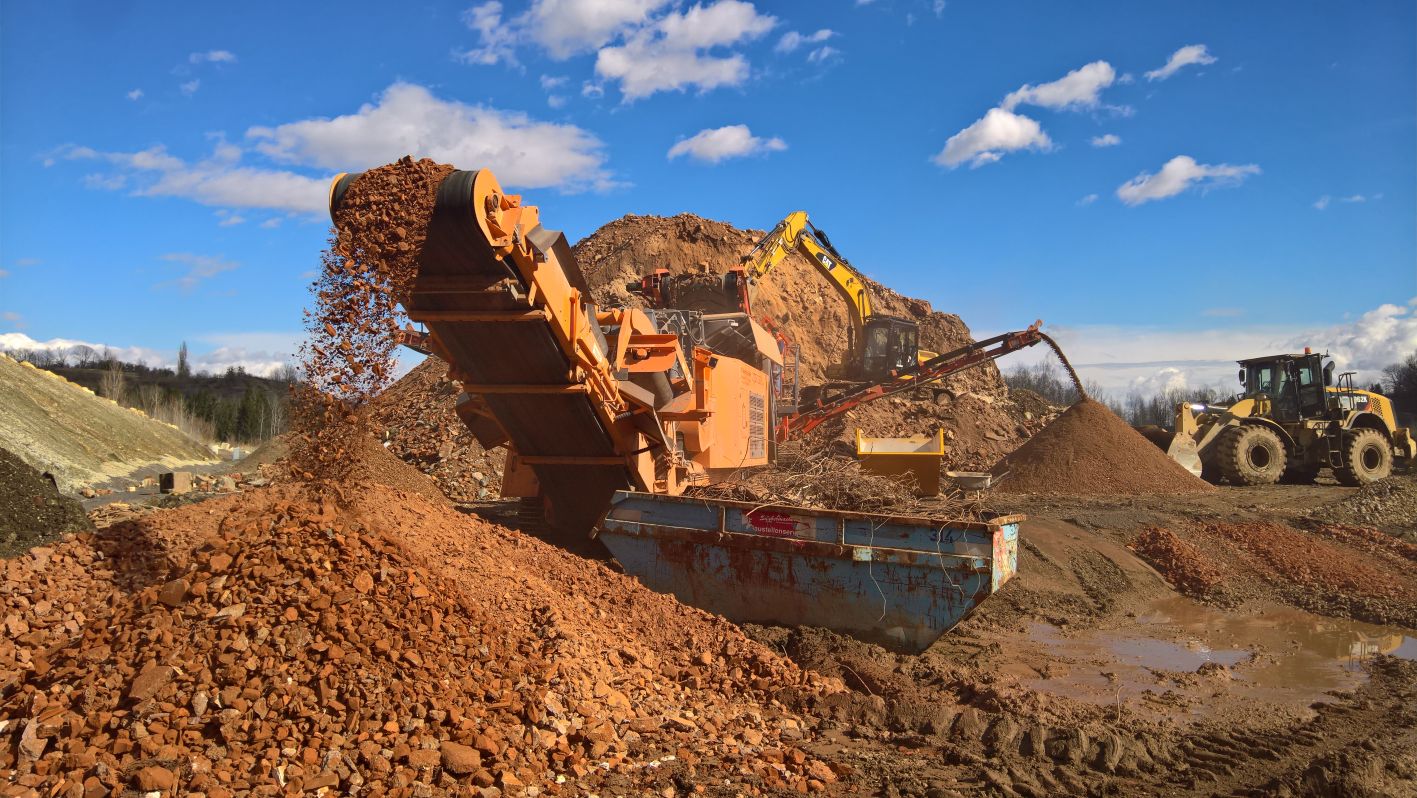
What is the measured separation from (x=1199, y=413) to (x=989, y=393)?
8.75 meters

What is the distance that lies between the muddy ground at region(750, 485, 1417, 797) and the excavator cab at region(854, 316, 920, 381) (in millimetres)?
12669

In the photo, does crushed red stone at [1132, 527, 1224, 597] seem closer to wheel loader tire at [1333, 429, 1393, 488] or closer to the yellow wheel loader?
the yellow wheel loader

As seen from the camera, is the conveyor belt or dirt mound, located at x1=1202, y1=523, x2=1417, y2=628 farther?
dirt mound, located at x1=1202, y1=523, x2=1417, y2=628

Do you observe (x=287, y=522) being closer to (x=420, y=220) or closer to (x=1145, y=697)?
(x=420, y=220)

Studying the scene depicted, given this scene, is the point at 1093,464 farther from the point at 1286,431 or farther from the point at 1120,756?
the point at 1120,756

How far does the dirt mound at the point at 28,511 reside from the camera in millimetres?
7045

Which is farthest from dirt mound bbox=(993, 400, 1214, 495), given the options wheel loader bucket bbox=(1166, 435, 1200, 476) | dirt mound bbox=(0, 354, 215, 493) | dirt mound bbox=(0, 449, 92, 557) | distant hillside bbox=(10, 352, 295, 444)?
distant hillside bbox=(10, 352, 295, 444)

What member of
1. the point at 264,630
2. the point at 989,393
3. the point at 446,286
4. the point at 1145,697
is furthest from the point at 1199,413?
the point at 264,630

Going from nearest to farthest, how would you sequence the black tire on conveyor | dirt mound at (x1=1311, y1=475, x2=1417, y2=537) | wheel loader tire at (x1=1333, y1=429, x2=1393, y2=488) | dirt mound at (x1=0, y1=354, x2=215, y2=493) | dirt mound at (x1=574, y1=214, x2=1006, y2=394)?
the black tire on conveyor, dirt mound at (x1=1311, y1=475, x2=1417, y2=537), dirt mound at (x1=0, y1=354, x2=215, y2=493), wheel loader tire at (x1=1333, y1=429, x2=1393, y2=488), dirt mound at (x1=574, y1=214, x2=1006, y2=394)

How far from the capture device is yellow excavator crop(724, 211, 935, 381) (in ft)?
61.1

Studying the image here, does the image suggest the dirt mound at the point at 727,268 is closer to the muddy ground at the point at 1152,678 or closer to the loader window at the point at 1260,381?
the loader window at the point at 1260,381

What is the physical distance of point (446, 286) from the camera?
5.77 metres

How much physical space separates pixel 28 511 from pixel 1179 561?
451 inches

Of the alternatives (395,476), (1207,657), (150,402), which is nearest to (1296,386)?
(1207,657)
